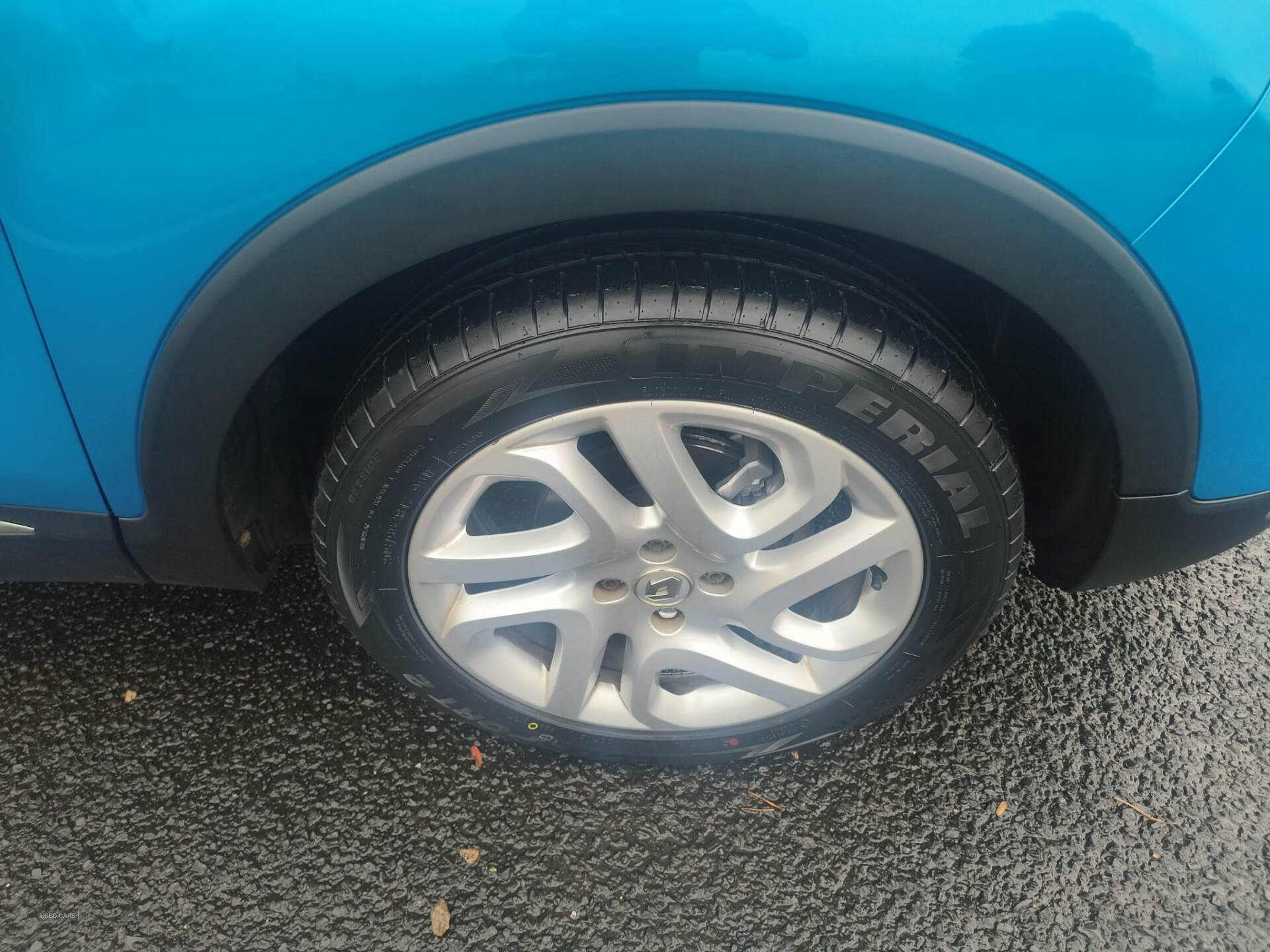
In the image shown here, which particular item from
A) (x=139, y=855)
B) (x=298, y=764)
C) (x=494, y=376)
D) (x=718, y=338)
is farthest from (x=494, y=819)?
(x=718, y=338)

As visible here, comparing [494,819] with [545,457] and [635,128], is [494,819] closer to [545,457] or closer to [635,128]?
[545,457]

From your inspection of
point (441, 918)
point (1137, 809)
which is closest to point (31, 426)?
point (441, 918)

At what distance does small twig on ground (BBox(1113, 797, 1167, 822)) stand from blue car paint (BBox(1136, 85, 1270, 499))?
0.58 m

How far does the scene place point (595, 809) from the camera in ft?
4.40

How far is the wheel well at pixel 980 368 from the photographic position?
106 centimetres

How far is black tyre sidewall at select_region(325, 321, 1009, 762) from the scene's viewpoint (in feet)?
3.16

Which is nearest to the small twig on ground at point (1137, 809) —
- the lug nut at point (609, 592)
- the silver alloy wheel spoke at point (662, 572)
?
the silver alloy wheel spoke at point (662, 572)

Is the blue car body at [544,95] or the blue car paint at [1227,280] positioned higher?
the blue car body at [544,95]

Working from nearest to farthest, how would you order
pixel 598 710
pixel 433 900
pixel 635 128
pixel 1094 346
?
pixel 635 128 → pixel 1094 346 → pixel 433 900 → pixel 598 710

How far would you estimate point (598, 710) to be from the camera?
1.34 m

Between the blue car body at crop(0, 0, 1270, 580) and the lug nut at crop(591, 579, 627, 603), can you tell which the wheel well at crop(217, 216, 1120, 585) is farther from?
the lug nut at crop(591, 579, 627, 603)

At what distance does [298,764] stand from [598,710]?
47 centimetres

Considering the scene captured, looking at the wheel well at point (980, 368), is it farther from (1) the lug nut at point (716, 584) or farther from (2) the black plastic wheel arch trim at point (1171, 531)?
(1) the lug nut at point (716, 584)

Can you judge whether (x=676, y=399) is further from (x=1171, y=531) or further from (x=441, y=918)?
(x=441, y=918)
